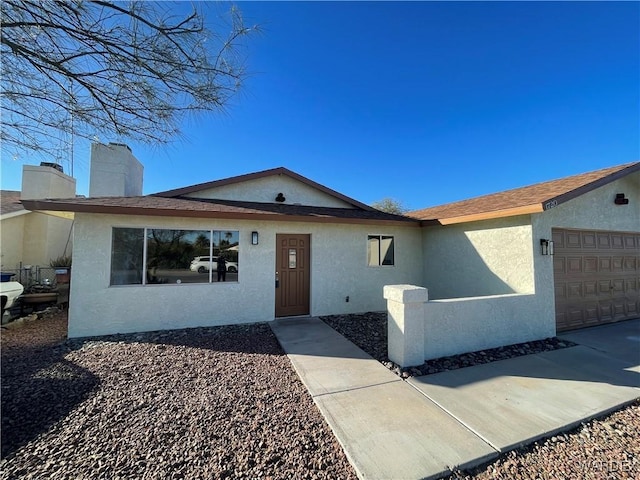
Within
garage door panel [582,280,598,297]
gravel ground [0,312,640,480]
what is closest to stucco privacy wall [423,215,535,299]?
garage door panel [582,280,598,297]

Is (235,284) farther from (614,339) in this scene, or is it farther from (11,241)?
(614,339)

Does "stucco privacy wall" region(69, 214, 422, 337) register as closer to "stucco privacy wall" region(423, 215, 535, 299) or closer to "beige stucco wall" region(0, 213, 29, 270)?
"stucco privacy wall" region(423, 215, 535, 299)

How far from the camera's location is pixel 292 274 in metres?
7.62

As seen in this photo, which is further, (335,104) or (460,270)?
(335,104)

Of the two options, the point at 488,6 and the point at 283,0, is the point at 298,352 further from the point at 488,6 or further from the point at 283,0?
the point at 488,6

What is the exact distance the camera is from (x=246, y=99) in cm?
427

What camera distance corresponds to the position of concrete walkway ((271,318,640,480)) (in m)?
2.52

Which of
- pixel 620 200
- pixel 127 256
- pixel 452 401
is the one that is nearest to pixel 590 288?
pixel 620 200

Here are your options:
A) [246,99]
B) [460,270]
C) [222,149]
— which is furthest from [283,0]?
[460,270]

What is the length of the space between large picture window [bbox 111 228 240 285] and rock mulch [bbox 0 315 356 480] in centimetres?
168

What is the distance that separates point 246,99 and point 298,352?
460cm

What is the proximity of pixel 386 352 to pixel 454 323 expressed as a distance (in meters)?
1.37

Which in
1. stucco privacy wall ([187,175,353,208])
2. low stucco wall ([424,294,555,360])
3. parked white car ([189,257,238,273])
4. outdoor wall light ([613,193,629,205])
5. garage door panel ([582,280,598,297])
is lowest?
low stucco wall ([424,294,555,360])

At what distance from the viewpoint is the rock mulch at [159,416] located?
2328 millimetres
